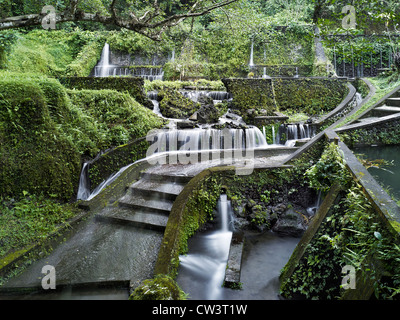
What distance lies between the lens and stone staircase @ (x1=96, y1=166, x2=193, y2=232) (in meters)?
5.77

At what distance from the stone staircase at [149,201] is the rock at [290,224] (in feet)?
7.82

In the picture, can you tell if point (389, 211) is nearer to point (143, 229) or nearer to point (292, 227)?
point (292, 227)

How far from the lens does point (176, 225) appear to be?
5070 millimetres

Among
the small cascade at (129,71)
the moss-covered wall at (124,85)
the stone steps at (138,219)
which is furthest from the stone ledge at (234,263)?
the small cascade at (129,71)

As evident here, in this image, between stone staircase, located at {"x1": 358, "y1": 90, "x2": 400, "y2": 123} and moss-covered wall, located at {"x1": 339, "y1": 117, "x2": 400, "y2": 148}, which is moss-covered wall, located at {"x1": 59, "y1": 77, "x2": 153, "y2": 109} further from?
stone staircase, located at {"x1": 358, "y1": 90, "x2": 400, "y2": 123}

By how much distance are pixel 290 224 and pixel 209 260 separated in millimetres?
2092

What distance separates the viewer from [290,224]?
6148 mm

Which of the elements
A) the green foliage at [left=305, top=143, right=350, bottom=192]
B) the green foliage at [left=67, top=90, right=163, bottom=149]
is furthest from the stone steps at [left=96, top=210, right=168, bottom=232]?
the green foliage at [left=305, top=143, right=350, bottom=192]

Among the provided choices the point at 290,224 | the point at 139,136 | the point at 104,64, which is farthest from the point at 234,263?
the point at 104,64

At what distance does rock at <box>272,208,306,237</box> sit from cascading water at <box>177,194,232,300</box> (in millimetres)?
1106

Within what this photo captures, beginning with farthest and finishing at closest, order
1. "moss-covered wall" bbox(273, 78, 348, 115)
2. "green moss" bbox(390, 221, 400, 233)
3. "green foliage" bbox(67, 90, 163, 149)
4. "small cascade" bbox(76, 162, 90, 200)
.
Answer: "moss-covered wall" bbox(273, 78, 348, 115), "green foliage" bbox(67, 90, 163, 149), "small cascade" bbox(76, 162, 90, 200), "green moss" bbox(390, 221, 400, 233)

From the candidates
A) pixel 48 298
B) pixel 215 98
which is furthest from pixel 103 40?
pixel 48 298

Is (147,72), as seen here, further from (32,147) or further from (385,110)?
(385,110)
